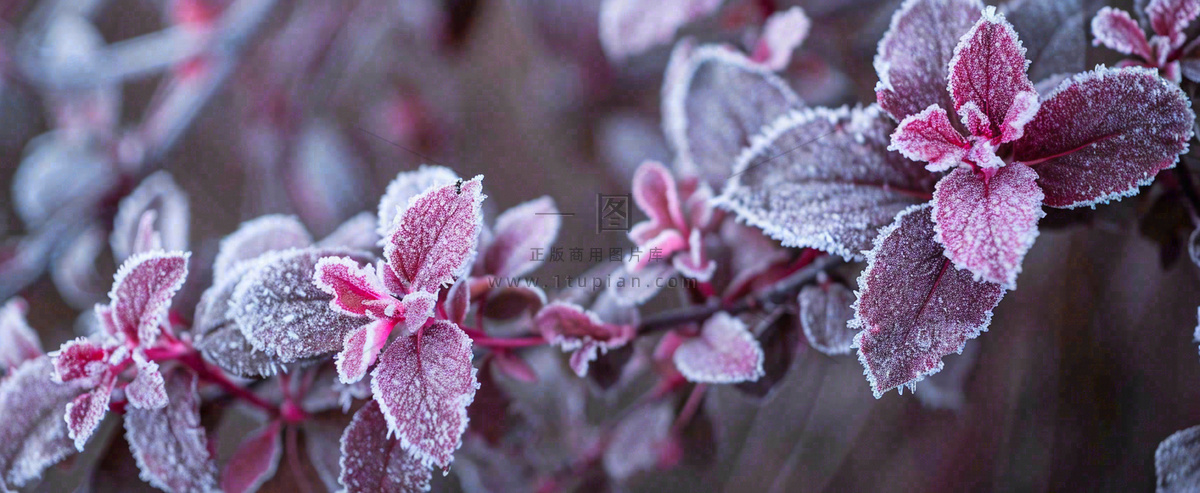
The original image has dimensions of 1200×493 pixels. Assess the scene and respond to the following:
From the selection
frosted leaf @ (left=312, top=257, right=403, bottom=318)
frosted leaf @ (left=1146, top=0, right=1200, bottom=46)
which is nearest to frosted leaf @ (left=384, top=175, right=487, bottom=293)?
frosted leaf @ (left=312, top=257, right=403, bottom=318)

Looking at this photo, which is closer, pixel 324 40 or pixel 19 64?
pixel 19 64

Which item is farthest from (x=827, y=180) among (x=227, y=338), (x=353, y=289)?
(x=227, y=338)

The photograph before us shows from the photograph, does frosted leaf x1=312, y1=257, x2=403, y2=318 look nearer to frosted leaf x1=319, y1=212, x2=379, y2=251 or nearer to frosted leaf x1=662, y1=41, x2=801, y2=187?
frosted leaf x1=319, y1=212, x2=379, y2=251

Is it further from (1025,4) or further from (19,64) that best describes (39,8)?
(1025,4)

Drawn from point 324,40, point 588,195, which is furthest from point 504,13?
point 588,195

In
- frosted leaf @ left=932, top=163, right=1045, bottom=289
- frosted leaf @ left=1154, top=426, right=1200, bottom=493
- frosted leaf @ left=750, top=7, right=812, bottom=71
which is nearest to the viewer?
frosted leaf @ left=932, top=163, right=1045, bottom=289

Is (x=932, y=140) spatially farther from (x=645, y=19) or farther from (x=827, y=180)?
(x=645, y=19)
